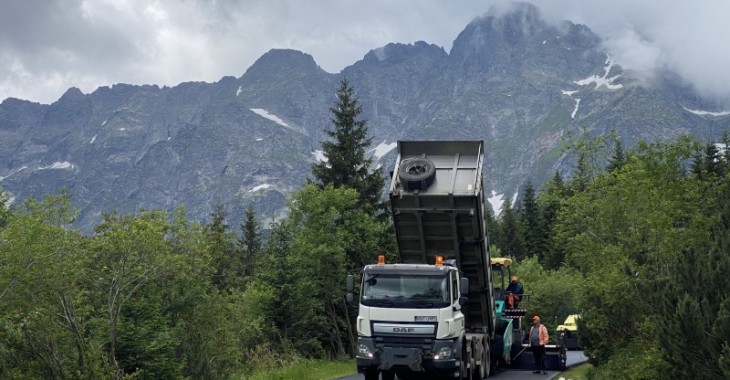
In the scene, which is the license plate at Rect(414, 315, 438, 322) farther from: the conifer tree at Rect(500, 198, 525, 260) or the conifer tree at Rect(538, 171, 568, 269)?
the conifer tree at Rect(500, 198, 525, 260)

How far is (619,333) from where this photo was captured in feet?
63.2

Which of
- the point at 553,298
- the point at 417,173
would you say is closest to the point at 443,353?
the point at 417,173

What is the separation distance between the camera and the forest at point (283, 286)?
13472 millimetres

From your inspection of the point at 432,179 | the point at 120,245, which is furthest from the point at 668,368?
the point at 120,245

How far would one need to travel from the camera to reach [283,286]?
2789 cm

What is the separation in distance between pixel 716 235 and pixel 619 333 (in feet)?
22.3

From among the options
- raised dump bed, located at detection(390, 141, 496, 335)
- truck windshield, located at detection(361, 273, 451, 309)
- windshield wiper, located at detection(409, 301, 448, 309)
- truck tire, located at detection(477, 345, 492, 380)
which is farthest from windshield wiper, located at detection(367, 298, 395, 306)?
truck tire, located at detection(477, 345, 492, 380)

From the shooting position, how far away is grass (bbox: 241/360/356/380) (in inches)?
797

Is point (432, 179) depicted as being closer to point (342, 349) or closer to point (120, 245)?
point (120, 245)

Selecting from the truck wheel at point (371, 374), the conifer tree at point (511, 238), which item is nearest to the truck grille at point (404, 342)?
the truck wheel at point (371, 374)

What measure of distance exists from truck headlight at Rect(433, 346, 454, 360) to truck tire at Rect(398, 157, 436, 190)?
173 inches

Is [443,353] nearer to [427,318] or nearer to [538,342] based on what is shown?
[427,318]

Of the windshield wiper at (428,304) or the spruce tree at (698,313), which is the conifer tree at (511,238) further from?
the spruce tree at (698,313)

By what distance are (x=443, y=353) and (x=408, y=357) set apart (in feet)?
2.53
